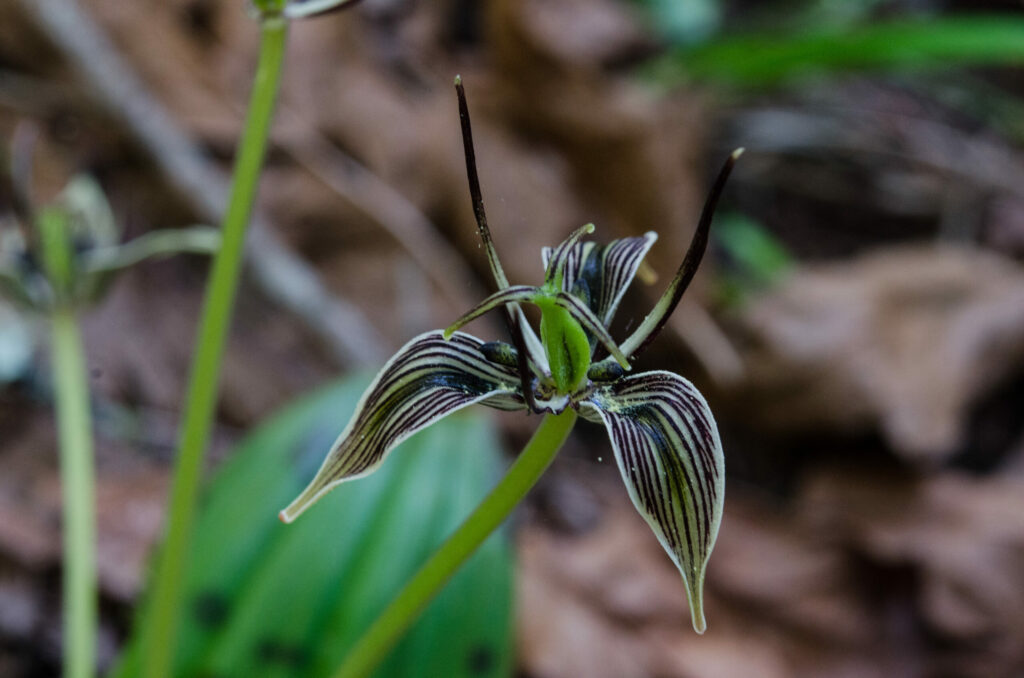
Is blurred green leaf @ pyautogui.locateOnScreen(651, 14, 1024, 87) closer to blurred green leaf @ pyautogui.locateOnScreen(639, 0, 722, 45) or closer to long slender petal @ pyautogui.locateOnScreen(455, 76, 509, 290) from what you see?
blurred green leaf @ pyautogui.locateOnScreen(639, 0, 722, 45)

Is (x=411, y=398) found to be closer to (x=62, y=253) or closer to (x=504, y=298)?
(x=504, y=298)

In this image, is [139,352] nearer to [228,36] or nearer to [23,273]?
[23,273]

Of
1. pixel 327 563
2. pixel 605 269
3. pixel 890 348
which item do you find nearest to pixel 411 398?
pixel 605 269

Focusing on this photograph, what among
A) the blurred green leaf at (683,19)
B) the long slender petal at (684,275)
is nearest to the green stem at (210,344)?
the long slender petal at (684,275)

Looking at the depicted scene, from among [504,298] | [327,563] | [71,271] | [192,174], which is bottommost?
[327,563]

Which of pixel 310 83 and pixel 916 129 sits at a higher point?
pixel 310 83

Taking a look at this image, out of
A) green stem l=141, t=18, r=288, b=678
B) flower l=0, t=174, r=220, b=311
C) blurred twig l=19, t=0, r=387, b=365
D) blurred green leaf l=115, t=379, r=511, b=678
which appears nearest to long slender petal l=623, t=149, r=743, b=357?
green stem l=141, t=18, r=288, b=678

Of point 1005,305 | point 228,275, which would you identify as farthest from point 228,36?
point 1005,305
